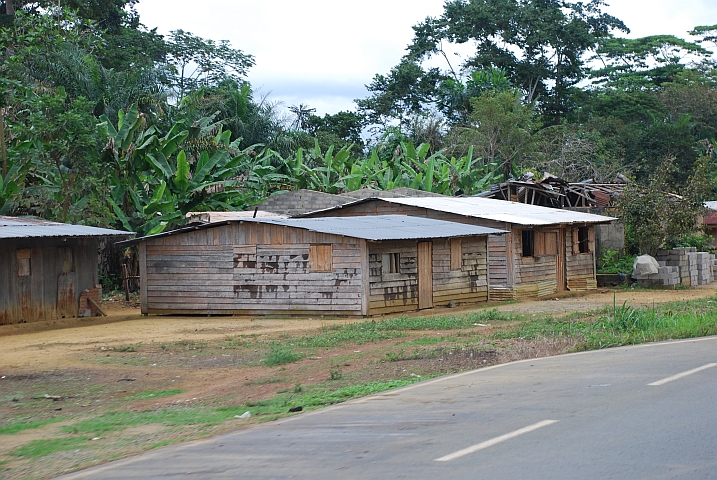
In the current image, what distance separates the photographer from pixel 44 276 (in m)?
22.6

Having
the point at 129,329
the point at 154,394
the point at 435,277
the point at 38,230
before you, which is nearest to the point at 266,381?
the point at 154,394

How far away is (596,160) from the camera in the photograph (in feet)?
172

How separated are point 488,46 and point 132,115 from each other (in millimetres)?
45396

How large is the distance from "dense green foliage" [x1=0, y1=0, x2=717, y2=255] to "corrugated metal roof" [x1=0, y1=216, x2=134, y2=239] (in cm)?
256

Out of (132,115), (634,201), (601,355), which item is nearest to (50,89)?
(132,115)

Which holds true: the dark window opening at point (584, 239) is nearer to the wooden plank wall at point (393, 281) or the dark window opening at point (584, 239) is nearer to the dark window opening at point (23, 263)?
the wooden plank wall at point (393, 281)

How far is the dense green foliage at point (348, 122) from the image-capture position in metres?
27.8

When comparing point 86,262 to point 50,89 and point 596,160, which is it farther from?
point 596,160

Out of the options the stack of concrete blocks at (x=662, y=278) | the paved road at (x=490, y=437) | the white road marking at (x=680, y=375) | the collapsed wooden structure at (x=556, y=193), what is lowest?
the paved road at (x=490, y=437)

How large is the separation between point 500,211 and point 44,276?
1543 centimetres

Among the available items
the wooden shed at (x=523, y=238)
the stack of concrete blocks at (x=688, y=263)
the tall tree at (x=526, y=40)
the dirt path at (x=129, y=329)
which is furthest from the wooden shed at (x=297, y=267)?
the tall tree at (x=526, y=40)

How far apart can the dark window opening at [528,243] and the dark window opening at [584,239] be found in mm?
3979

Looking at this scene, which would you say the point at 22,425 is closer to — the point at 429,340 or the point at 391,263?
the point at 429,340

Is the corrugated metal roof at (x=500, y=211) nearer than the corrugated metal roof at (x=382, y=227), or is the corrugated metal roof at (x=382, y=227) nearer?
the corrugated metal roof at (x=382, y=227)
